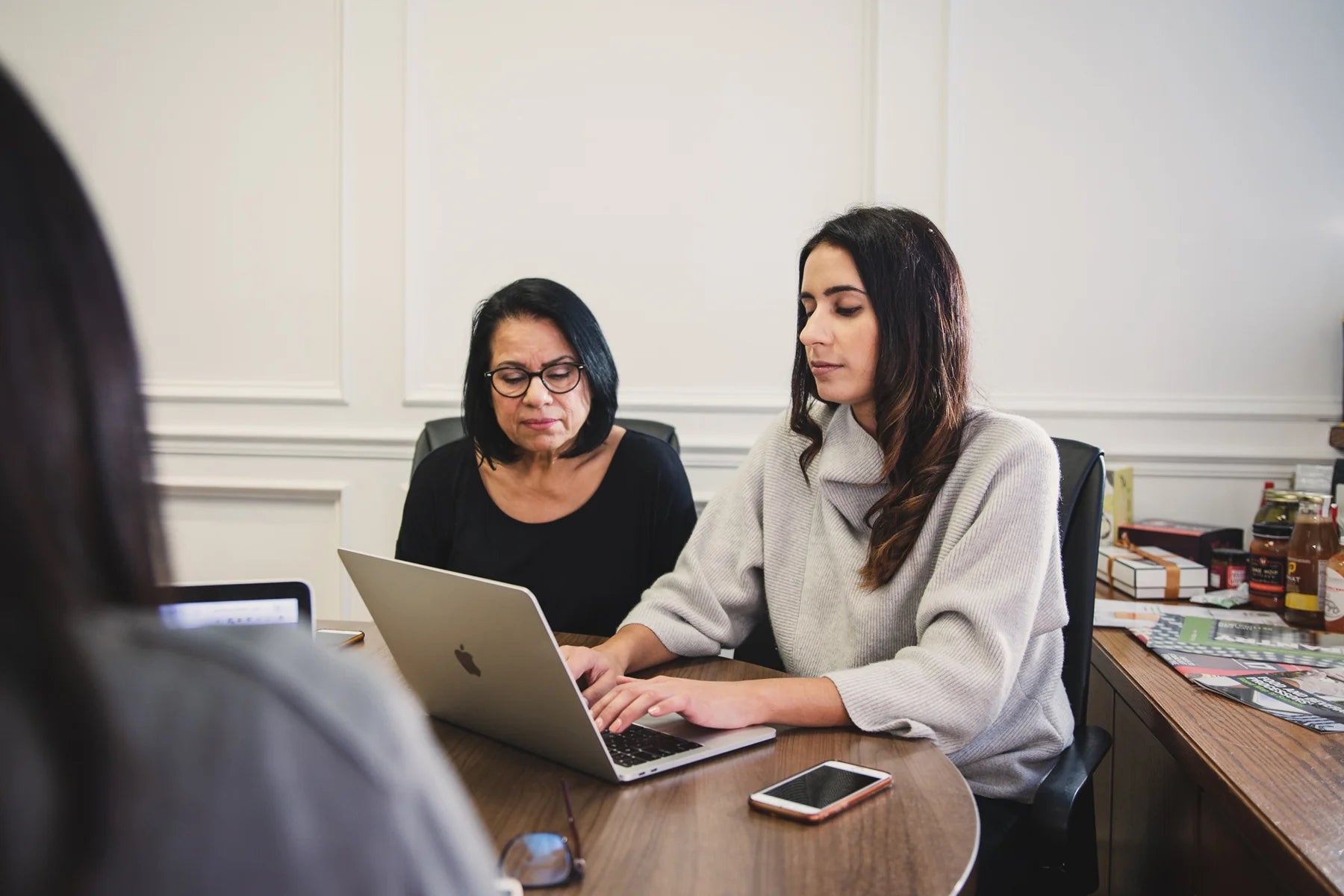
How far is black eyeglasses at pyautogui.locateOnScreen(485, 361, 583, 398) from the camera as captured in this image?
1.92 metres

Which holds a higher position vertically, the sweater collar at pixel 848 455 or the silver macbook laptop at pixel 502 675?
the sweater collar at pixel 848 455

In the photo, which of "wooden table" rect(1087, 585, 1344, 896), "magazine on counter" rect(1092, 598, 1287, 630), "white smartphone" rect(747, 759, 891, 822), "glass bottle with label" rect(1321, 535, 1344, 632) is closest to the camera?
"white smartphone" rect(747, 759, 891, 822)

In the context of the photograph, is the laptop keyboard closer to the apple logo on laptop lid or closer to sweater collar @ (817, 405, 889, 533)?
the apple logo on laptop lid

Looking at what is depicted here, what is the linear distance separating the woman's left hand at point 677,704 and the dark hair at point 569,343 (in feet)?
2.89

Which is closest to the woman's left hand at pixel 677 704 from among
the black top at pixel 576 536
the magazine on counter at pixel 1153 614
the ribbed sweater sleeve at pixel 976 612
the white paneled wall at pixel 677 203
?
the ribbed sweater sleeve at pixel 976 612

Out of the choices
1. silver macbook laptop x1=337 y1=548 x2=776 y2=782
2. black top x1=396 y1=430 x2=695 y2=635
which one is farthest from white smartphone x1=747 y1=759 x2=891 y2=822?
black top x1=396 y1=430 x2=695 y2=635

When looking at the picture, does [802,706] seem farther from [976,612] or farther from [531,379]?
[531,379]

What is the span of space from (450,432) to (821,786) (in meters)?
1.46

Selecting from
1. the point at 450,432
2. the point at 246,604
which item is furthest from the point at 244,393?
the point at 246,604

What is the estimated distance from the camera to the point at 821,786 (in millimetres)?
980

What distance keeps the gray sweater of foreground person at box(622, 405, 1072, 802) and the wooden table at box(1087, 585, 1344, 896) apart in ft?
0.68

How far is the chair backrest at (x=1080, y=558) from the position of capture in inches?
57.2

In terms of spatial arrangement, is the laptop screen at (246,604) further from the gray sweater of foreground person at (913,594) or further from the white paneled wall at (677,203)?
the white paneled wall at (677,203)

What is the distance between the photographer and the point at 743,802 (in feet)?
3.13
